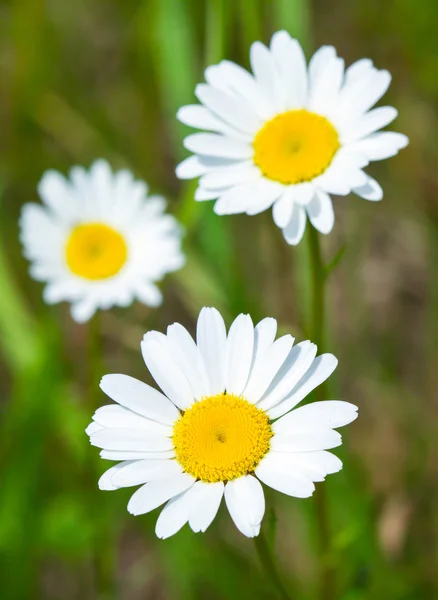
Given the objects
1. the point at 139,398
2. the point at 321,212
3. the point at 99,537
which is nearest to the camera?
the point at 139,398

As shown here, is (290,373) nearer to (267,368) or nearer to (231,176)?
(267,368)

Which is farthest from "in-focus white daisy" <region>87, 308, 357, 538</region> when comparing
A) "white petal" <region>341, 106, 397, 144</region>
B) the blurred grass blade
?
the blurred grass blade

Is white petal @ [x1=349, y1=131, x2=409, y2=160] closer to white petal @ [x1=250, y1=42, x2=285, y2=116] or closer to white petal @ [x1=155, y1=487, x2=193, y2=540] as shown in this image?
white petal @ [x1=250, y1=42, x2=285, y2=116]

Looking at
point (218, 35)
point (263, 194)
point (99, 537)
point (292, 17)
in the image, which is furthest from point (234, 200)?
point (292, 17)

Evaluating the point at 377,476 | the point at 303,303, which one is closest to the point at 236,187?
the point at 303,303

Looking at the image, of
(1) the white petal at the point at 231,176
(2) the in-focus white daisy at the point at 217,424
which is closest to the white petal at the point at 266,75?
(1) the white petal at the point at 231,176

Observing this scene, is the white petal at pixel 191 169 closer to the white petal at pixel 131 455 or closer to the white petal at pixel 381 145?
the white petal at pixel 381 145

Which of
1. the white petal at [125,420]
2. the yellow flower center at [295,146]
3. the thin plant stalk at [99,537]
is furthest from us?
the thin plant stalk at [99,537]

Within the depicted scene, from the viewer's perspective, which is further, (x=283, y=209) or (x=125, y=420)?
(x=283, y=209)
